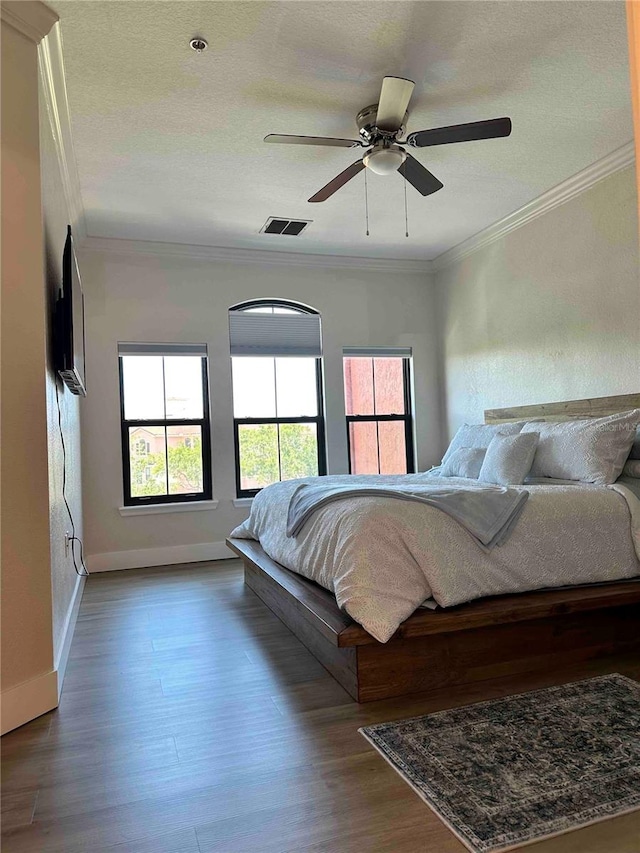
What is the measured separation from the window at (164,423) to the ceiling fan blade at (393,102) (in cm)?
295

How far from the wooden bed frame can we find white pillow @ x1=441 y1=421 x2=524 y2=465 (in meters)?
1.57

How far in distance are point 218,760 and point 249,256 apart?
4.52 m

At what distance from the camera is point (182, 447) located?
5.50 m

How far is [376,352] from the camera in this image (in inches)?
238

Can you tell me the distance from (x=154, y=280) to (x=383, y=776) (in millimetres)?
4544

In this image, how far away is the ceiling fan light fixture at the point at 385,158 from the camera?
123 inches

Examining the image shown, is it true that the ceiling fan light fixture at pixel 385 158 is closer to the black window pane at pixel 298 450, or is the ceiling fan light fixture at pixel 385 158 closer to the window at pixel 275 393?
the window at pixel 275 393

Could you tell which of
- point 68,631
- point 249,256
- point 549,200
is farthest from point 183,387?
point 549,200

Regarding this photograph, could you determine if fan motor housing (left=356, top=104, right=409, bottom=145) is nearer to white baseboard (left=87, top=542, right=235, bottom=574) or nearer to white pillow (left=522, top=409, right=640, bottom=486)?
white pillow (left=522, top=409, right=640, bottom=486)

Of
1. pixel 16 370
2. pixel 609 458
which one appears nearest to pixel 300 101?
pixel 16 370

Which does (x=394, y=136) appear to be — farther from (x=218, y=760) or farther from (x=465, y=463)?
(x=218, y=760)

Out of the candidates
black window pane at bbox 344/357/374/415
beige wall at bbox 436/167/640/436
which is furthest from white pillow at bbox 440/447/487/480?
black window pane at bbox 344/357/374/415

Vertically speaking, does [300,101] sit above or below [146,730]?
above

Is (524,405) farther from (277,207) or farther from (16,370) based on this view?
(16,370)
